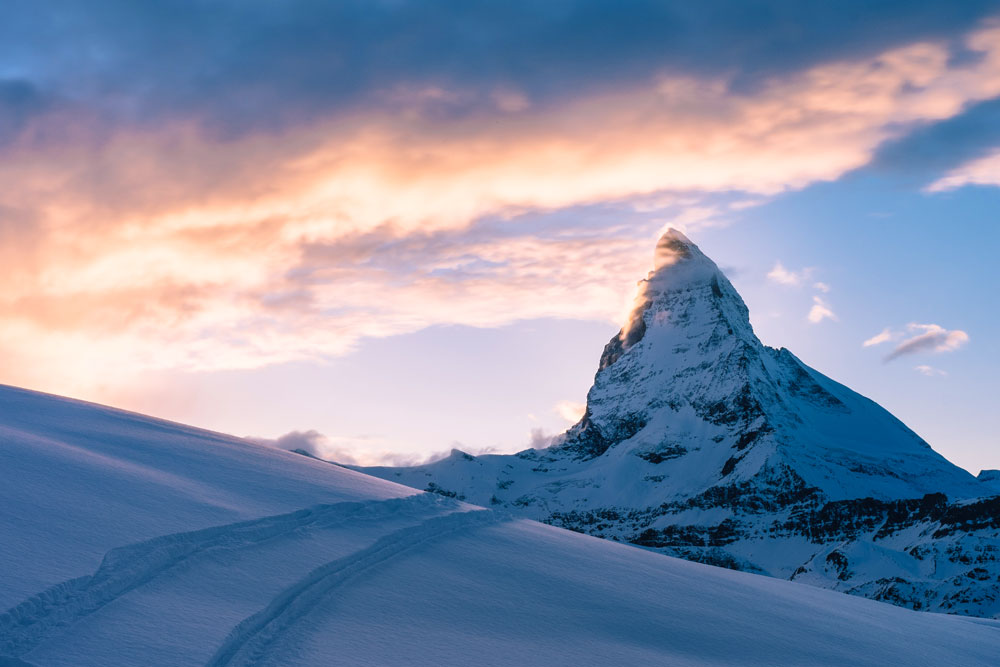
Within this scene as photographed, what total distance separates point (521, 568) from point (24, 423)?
14.4 metres

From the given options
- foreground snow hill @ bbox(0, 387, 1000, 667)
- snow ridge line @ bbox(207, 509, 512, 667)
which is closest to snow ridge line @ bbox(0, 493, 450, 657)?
foreground snow hill @ bbox(0, 387, 1000, 667)

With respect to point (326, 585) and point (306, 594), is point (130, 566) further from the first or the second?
point (326, 585)

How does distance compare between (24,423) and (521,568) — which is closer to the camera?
(521,568)

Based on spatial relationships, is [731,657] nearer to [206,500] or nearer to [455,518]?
[455,518]

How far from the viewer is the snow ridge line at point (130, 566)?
37.3 feet

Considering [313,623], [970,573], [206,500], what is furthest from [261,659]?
[970,573]

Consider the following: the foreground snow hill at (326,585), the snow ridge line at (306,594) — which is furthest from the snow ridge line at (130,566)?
the snow ridge line at (306,594)

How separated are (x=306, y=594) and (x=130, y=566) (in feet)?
9.33

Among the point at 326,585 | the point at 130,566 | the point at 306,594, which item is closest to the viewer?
the point at 130,566

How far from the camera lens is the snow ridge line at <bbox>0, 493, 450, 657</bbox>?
1137 centimetres

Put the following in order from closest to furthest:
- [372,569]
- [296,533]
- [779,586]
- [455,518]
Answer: [372,569], [296,533], [455,518], [779,586]

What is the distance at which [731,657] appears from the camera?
607 inches

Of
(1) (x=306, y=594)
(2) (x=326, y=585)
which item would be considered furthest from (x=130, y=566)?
(2) (x=326, y=585)

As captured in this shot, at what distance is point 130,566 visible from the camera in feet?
45.5
